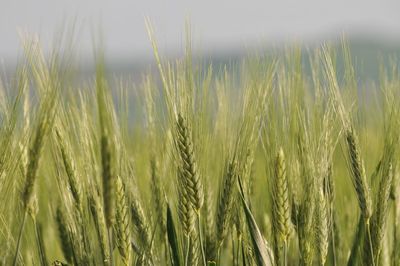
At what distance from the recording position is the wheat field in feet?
6.40

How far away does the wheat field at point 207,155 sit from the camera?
1.95 meters

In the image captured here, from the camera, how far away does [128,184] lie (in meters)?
2.13

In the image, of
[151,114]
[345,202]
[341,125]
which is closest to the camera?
[341,125]

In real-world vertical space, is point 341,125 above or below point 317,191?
above

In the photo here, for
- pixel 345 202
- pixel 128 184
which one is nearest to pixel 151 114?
pixel 128 184

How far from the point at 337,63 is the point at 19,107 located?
95 centimetres

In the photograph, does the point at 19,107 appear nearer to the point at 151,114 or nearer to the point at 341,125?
the point at 151,114

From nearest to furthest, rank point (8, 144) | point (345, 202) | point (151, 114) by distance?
point (8, 144) → point (151, 114) → point (345, 202)

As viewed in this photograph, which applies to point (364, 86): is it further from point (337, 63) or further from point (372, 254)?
point (372, 254)

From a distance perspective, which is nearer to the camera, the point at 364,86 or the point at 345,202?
the point at 364,86

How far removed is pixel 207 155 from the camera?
7.00ft

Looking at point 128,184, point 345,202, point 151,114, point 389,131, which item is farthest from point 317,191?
point 345,202

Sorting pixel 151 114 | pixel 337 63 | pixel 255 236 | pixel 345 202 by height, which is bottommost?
pixel 345 202

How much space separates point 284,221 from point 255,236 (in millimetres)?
98
